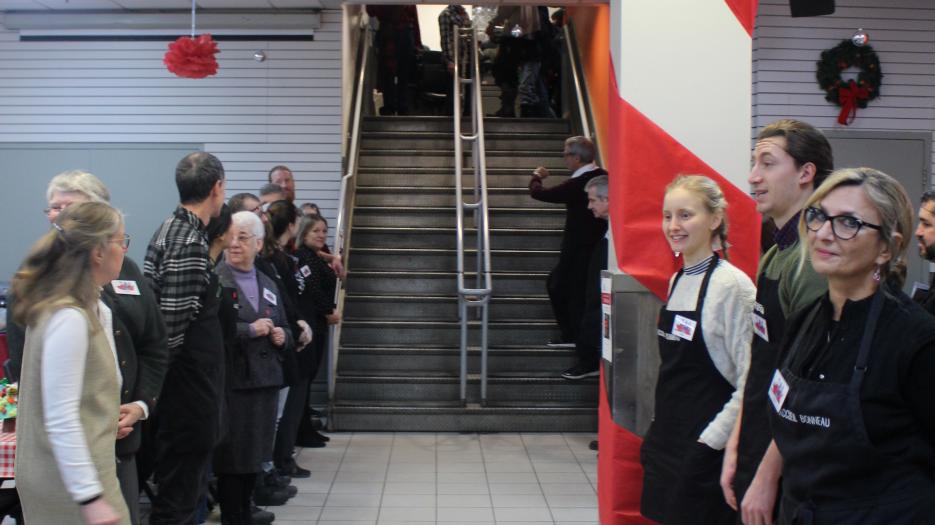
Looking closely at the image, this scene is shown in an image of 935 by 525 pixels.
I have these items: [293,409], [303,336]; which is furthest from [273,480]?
[303,336]

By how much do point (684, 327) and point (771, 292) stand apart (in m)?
0.41

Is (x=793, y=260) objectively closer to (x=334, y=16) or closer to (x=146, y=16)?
(x=334, y=16)

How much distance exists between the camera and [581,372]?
734cm

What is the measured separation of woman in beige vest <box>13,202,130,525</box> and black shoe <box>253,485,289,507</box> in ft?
9.42

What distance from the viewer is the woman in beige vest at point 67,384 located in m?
2.32

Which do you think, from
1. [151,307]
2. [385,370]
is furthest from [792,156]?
[385,370]

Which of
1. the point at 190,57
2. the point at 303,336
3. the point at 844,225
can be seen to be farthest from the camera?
the point at 190,57

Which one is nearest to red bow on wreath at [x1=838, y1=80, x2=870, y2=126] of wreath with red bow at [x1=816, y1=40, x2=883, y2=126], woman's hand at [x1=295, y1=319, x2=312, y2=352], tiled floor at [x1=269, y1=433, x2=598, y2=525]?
wreath with red bow at [x1=816, y1=40, x2=883, y2=126]

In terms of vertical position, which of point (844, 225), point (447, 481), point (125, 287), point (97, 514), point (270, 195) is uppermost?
point (270, 195)

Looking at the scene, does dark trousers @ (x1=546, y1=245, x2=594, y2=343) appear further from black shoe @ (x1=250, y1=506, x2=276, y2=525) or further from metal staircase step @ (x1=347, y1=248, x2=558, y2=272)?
black shoe @ (x1=250, y1=506, x2=276, y2=525)

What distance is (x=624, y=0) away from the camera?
3693 millimetres

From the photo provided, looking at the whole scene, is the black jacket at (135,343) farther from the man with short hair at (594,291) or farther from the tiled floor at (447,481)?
the man with short hair at (594,291)

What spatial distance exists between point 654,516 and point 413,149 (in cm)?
751

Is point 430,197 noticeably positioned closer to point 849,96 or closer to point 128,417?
point 849,96
